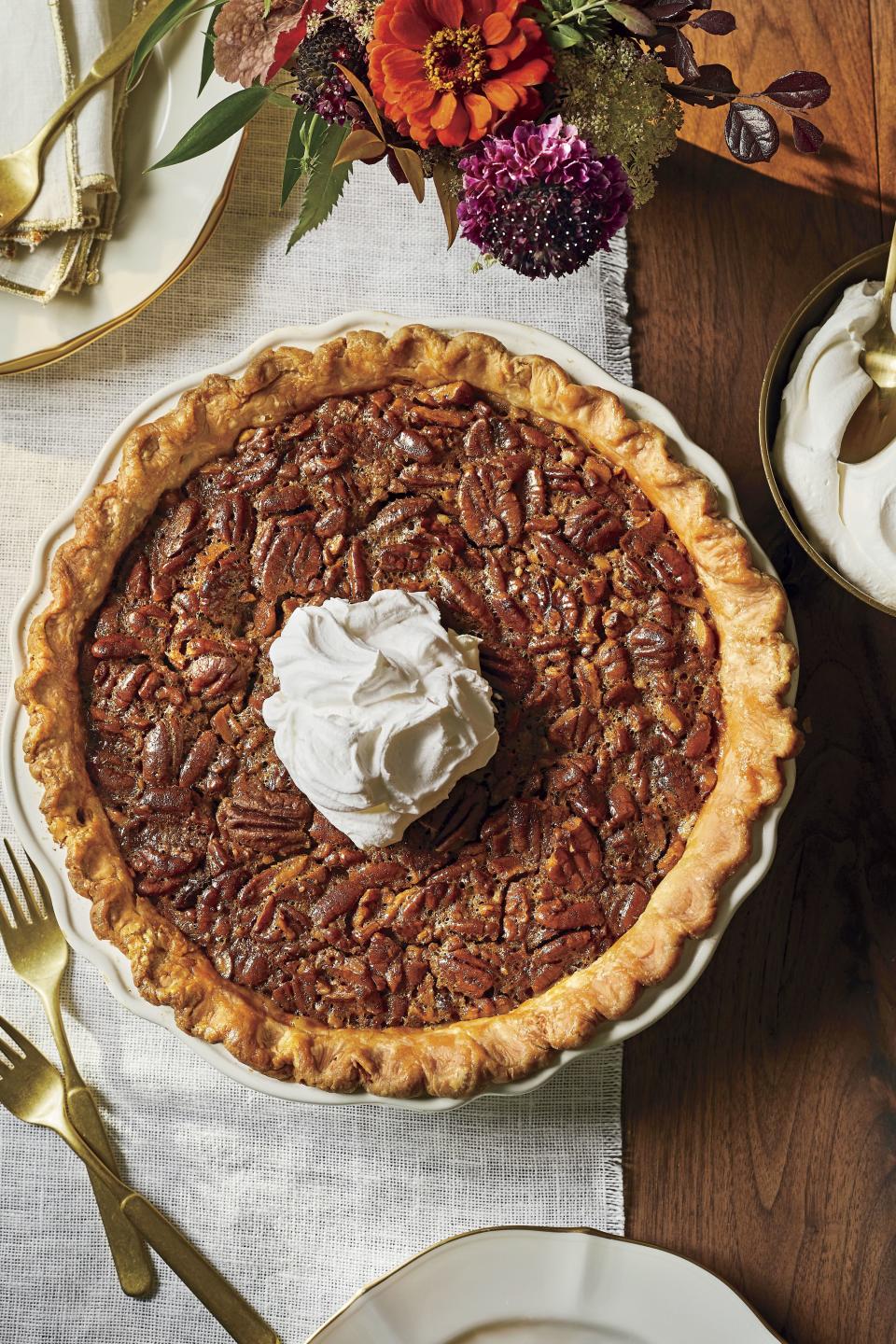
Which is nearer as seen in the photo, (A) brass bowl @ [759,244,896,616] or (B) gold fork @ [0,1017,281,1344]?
(A) brass bowl @ [759,244,896,616]

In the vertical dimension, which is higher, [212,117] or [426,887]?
[212,117]

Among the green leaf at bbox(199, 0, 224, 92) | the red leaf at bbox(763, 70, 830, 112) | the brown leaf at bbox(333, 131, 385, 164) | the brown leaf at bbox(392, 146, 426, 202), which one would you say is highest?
the green leaf at bbox(199, 0, 224, 92)

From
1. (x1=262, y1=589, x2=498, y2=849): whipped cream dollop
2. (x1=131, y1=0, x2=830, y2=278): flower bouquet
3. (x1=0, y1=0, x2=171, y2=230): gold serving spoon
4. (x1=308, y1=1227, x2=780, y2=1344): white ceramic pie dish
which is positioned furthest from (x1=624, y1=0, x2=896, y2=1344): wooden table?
(x1=0, y1=0, x2=171, y2=230): gold serving spoon

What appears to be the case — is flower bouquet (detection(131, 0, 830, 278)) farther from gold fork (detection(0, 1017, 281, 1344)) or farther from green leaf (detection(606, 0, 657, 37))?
gold fork (detection(0, 1017, 281, 1344))

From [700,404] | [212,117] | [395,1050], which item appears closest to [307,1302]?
[395,1050]

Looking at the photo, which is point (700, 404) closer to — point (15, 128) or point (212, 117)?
point (212, 117)

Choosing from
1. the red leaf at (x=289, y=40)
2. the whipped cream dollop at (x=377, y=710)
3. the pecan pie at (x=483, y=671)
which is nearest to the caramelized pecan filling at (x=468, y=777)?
the pecan pie at (x=483, y=671)

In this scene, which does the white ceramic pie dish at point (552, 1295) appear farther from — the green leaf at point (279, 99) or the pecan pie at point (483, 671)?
the green leaf at point (279, 99)
